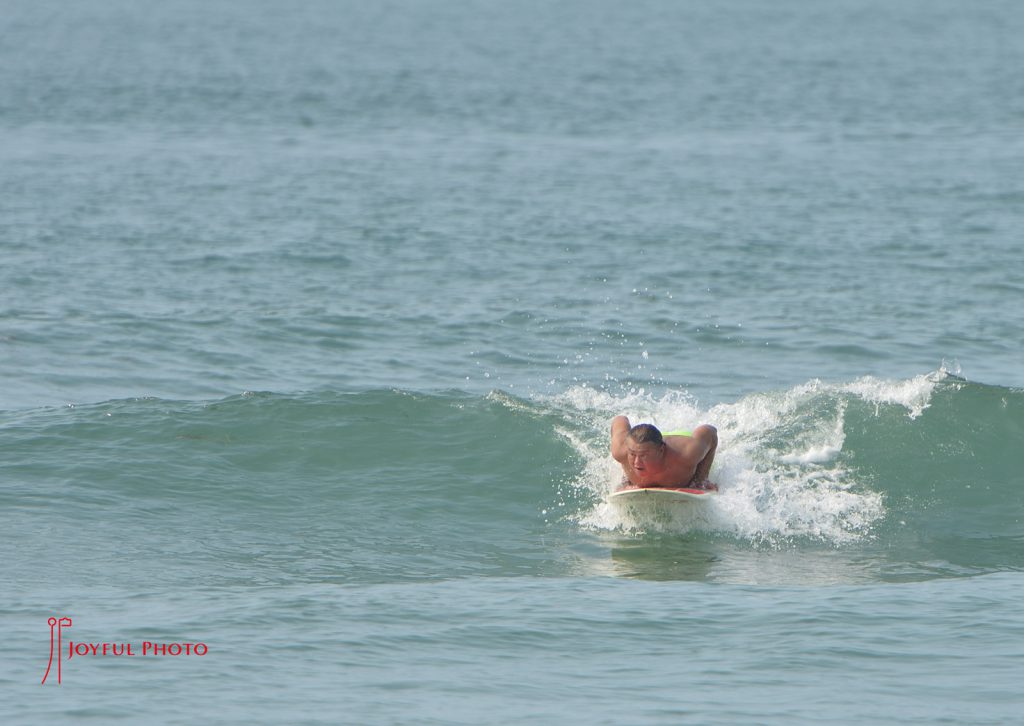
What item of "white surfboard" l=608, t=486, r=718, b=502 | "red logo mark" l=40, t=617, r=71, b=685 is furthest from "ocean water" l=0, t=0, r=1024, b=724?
"white surfboard" l=608, t=486, r=718, b=502

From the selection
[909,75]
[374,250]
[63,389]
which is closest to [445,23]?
[909,75]

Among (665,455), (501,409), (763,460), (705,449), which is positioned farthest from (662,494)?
(501,409)

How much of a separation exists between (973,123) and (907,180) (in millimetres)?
7934

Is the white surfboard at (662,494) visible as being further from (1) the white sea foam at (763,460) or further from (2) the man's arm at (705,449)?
(2) the man's arm at (705,449)

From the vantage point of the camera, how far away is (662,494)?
11.5 m

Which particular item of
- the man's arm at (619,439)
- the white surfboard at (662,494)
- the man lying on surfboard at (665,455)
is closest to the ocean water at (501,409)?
the white surfboard at (662,494)

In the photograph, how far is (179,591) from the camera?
33.7 feet

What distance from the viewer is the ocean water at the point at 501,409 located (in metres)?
8.92

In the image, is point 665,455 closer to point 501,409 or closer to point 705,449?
point 705,449

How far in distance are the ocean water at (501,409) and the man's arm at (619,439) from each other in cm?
53

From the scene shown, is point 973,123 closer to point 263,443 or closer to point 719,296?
point 719,296

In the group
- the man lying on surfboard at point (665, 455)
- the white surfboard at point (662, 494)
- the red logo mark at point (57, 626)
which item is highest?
the man lying on surfboard at point (665, 455)

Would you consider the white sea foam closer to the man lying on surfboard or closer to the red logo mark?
the man lying on surfboard

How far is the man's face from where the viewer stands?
37.9 ft
